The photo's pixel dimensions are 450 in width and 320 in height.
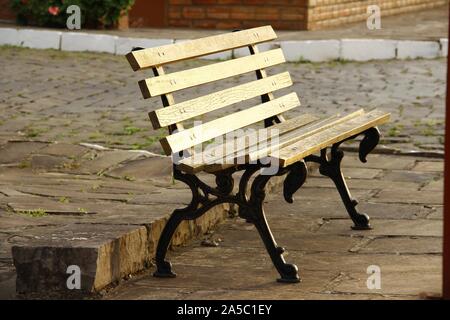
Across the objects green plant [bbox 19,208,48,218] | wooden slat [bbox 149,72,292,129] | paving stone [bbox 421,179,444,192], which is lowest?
paving stone [bbox 421,179,444,192]

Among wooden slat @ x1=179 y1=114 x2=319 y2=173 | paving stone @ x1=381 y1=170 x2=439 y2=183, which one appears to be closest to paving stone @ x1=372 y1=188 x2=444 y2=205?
paving stone @ x1=381 y1=170 x2=439 y2=183

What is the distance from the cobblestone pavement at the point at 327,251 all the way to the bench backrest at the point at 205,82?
0.53m

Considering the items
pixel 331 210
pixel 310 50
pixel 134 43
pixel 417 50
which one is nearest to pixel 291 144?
pixel 331 210

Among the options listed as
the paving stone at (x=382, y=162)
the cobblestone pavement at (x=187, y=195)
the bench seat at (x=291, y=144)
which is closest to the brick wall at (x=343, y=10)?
the cobblestone pavement at (x=187, y=195)

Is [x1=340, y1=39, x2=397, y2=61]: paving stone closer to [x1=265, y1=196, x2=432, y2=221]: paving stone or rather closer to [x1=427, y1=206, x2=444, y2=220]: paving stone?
[x1=265, y1=196, x2=432, y2=221]: paving stone

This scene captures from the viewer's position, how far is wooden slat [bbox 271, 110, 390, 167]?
204 inches

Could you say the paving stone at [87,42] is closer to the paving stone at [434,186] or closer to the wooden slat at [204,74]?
the paving stone at [434,186]

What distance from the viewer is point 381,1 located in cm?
1728

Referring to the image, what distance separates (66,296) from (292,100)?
84.4 inches

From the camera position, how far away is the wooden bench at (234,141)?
17.0 feet

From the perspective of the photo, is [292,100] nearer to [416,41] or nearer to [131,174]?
[131,174]

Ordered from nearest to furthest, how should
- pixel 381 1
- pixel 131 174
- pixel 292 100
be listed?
1. pixel 292 100
2. pixel 131 174
3. pixel 381 1

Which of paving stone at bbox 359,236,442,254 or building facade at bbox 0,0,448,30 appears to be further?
building facade at bbox 0,0,448,30
